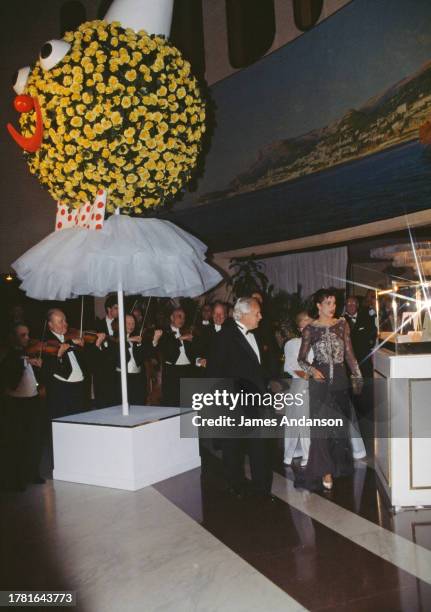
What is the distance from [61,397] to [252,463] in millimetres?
2183

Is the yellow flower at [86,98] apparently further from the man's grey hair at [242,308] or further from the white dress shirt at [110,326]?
the white dress shirt at [110,326]

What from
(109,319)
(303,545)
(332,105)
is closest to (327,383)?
(303,545)

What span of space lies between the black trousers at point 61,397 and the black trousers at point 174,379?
1268mm

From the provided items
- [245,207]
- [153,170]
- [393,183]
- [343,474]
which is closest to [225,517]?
[343,474]

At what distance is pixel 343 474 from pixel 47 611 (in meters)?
2.81

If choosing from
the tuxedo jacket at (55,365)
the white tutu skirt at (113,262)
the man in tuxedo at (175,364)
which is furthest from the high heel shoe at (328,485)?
the tuxedo jacket at (55,365)

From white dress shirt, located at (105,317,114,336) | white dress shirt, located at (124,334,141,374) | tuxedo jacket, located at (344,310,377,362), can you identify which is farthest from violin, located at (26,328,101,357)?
tuxedo jacket, located at (344,310,377,362)

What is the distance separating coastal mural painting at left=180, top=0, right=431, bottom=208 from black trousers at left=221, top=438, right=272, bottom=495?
559 centimetres

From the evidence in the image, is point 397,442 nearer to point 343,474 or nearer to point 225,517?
point 343,474

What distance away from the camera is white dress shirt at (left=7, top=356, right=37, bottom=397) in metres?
5.15

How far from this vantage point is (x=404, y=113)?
8.88 meters

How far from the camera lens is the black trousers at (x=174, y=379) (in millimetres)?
6762

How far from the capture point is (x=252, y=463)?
15.1 ft

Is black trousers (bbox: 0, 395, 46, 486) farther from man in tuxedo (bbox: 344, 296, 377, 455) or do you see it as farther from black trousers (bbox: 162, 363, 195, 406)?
man in tuxedo (bbox: 344, 296, 377, 455)
